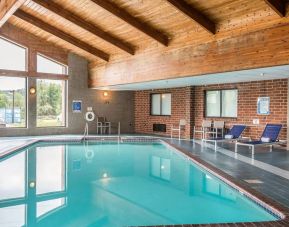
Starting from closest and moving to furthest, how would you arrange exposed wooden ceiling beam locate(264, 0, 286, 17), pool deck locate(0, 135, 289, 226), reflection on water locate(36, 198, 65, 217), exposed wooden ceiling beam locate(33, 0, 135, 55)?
reflection on water locate(36, 198, 65, 217) < pool deck locate(0, 135, 289, 226) < exposed wooden ceiling beam locate(264, 0, 286, 17) < exposed wooden ceiling beam locate(33, 0, 135, 55)

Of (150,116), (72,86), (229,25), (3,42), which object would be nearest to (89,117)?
(72,86)

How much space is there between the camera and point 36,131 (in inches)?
524

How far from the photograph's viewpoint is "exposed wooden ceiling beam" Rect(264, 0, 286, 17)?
608 centimetres

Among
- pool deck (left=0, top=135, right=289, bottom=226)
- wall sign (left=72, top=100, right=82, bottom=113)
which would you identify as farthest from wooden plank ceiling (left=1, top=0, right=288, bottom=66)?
pool deck (left=0, top=135, right=289, bottom=226)

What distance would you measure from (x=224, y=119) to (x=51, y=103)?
24.4 ft

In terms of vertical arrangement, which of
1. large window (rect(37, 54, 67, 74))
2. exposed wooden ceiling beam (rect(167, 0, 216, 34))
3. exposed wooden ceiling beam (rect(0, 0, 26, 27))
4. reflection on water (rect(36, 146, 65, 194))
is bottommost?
reflection on water (rect(36, 146, 65, 194))

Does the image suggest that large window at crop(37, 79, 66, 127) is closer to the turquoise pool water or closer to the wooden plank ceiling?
the wooden plank ceiling

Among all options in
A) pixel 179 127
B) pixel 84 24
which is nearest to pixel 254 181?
pixel 84 24

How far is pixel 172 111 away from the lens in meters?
13.8

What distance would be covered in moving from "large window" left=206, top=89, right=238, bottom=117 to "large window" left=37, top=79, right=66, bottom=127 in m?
6.32

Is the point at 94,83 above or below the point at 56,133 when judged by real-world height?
above

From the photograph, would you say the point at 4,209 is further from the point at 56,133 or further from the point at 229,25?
the point at 56,133

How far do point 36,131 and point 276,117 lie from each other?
Answer: 9.34m

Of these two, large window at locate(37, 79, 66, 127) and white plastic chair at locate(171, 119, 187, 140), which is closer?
white plastic chair at locate(171, 119, 187, 140)
